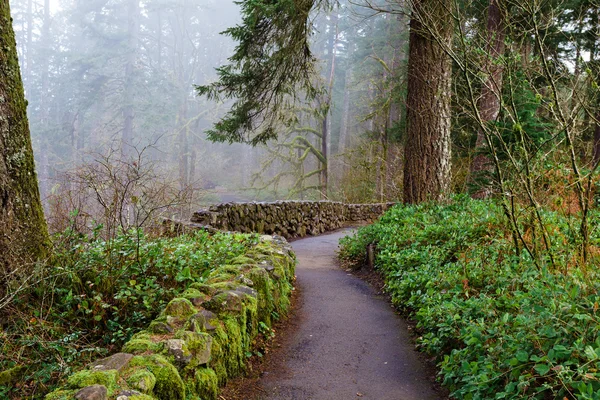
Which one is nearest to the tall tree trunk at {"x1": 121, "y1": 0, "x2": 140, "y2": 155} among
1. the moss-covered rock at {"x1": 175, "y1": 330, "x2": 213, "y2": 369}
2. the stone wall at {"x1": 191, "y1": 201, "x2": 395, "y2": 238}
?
the stone wall at {"x1": 191, "y1": 201, "x2": 395, "y2": 238}

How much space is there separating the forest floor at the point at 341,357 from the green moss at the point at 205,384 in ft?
0.74

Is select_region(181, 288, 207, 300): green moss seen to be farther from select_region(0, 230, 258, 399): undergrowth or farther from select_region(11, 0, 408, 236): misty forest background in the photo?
select_region(11, 0, 408, 236): misty forest background

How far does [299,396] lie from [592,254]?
3.21 m

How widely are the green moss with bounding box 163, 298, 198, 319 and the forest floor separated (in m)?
0.71

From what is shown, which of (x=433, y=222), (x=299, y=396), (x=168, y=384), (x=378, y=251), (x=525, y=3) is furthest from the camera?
(x=378, y=251)

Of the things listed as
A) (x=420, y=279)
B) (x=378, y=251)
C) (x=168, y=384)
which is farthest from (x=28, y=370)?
(x=378, y=251)

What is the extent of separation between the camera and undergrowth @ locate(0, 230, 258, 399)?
3344mm

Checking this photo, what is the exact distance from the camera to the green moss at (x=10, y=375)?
10.4 ft

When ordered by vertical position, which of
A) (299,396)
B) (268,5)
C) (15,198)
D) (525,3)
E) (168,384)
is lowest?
(299,396)

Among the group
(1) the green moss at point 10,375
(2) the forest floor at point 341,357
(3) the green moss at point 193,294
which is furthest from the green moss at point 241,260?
(1) the green moss at point 10,375

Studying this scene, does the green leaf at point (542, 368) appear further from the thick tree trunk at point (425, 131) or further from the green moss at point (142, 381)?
the thick tree trunk at point (425, 131)

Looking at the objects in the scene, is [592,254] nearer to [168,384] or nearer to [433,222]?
[433,222]

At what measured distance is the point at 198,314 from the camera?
3496 mm

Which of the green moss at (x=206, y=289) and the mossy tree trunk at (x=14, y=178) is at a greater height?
the mossy tree trunk at (x=14, y=178)
